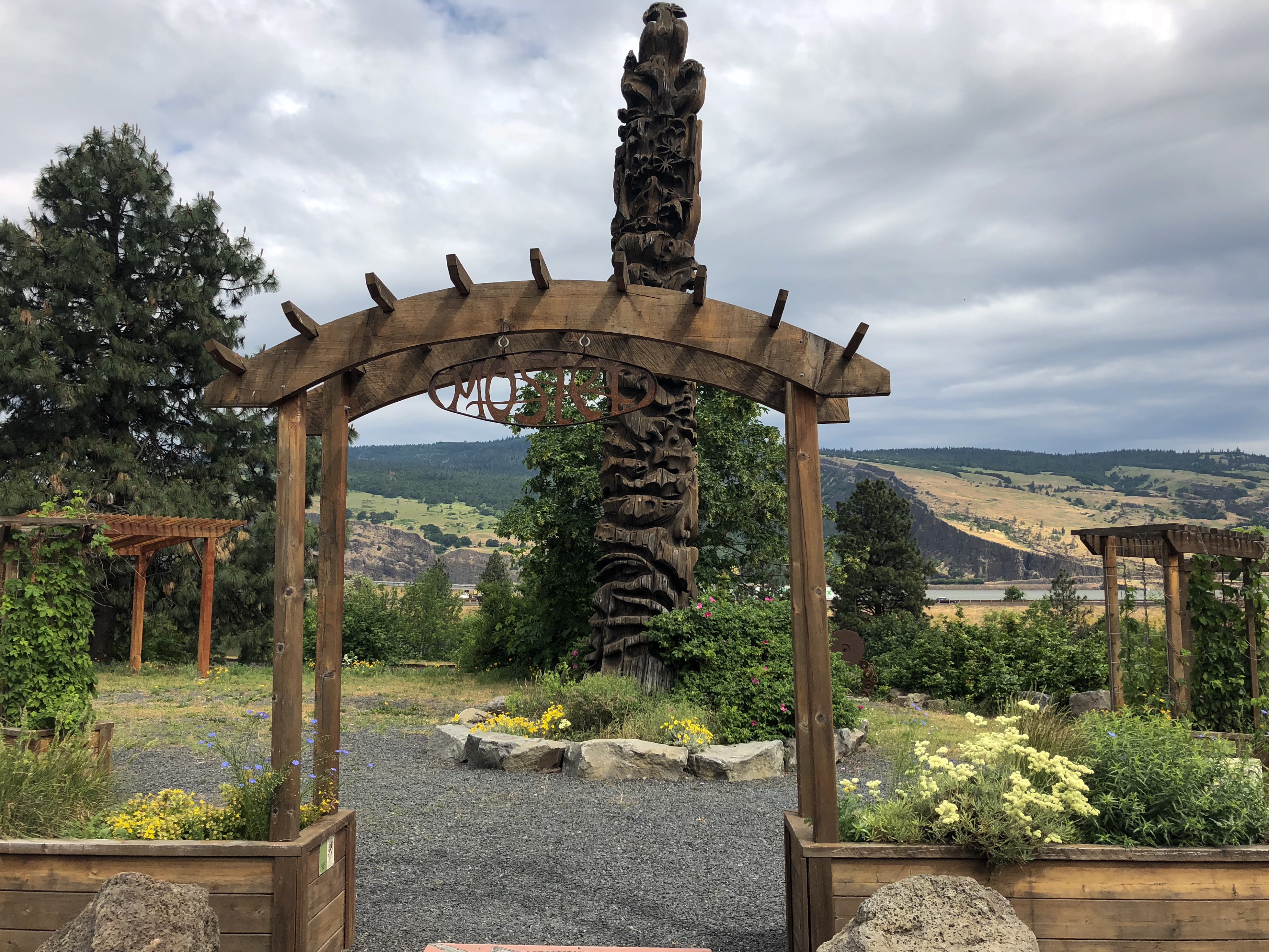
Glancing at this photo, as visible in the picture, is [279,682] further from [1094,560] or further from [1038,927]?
[1094,560]

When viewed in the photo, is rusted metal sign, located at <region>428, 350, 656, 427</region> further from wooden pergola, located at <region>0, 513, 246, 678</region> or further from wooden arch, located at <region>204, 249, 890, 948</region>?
wooden pergola, located at <region>0, 513, 246, 678</region>

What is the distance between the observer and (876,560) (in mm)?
21188

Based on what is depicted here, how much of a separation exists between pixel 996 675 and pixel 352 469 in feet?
392

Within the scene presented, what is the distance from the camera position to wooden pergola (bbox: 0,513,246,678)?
1311 centimetres

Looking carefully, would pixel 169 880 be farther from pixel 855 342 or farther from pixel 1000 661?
pixel 1000 661

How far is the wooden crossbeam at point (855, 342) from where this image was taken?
354cm

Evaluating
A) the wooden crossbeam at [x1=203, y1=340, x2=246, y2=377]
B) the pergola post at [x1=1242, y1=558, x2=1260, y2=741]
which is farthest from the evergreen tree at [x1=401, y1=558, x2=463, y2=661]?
the wooden crossbeam at [x1=203, y1=340, x2=246, y2=377]

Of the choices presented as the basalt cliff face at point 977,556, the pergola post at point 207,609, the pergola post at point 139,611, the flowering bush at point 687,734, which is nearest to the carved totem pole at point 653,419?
the flowering bush at point 687,734

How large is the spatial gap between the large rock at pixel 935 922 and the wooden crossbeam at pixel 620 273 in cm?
257

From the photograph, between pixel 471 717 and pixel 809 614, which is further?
pixel 471 717

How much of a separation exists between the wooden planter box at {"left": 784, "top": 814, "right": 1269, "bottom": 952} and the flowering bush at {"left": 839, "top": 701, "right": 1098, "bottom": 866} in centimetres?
9

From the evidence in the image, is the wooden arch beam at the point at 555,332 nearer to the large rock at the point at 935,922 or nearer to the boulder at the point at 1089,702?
the large rock at the point at 935,922

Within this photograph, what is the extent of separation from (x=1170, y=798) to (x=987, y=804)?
875mm

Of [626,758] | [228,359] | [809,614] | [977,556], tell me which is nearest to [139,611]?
[626,758]
